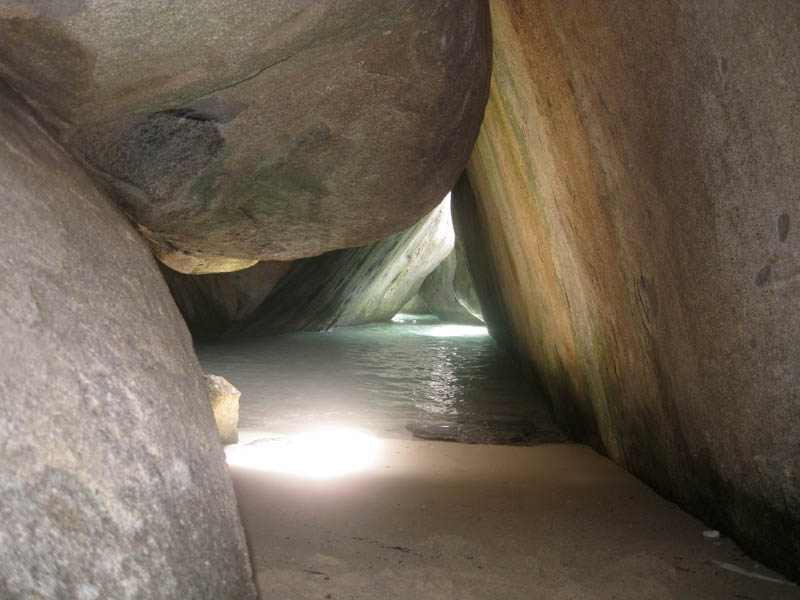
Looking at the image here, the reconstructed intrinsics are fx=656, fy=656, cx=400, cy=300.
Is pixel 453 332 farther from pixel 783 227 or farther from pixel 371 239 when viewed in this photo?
pixel 783 227

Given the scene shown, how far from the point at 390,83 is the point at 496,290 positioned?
6965mm

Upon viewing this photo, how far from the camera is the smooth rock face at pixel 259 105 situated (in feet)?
6.87

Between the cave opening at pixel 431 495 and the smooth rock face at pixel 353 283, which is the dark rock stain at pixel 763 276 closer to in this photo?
the cave opening at pixel 431 495

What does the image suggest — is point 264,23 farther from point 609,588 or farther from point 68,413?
point 609,588

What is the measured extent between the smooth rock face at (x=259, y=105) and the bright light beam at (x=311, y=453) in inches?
54.2

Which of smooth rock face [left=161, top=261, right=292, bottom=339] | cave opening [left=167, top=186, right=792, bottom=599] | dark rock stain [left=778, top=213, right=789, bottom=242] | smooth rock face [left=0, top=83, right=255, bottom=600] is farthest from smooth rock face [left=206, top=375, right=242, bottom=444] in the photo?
smooth rock face [left=161, top=261, right=292, bottom=339]

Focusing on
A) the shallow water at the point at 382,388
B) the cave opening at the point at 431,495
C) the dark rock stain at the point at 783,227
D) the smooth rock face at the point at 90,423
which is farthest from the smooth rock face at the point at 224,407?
the dark rock stain at the point at 783,227

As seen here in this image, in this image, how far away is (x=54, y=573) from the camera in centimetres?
136

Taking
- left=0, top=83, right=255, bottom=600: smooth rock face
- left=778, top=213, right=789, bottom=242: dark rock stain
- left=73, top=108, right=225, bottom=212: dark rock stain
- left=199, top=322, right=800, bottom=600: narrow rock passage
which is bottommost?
left=199, top=322, right=800, bottom=600: narrow rock passage

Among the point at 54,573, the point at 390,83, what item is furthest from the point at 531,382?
the point at 54,573

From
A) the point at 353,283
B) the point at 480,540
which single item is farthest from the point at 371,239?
the point at 353,283

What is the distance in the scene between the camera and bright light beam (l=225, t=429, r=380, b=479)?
382cm

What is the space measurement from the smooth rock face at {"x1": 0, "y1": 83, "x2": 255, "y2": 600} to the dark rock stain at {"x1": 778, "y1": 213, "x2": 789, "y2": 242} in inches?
73.3

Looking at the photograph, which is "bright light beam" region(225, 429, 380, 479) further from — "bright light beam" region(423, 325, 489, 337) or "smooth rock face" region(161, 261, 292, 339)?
"bright light beam" region(423, 325, 489, 337)
